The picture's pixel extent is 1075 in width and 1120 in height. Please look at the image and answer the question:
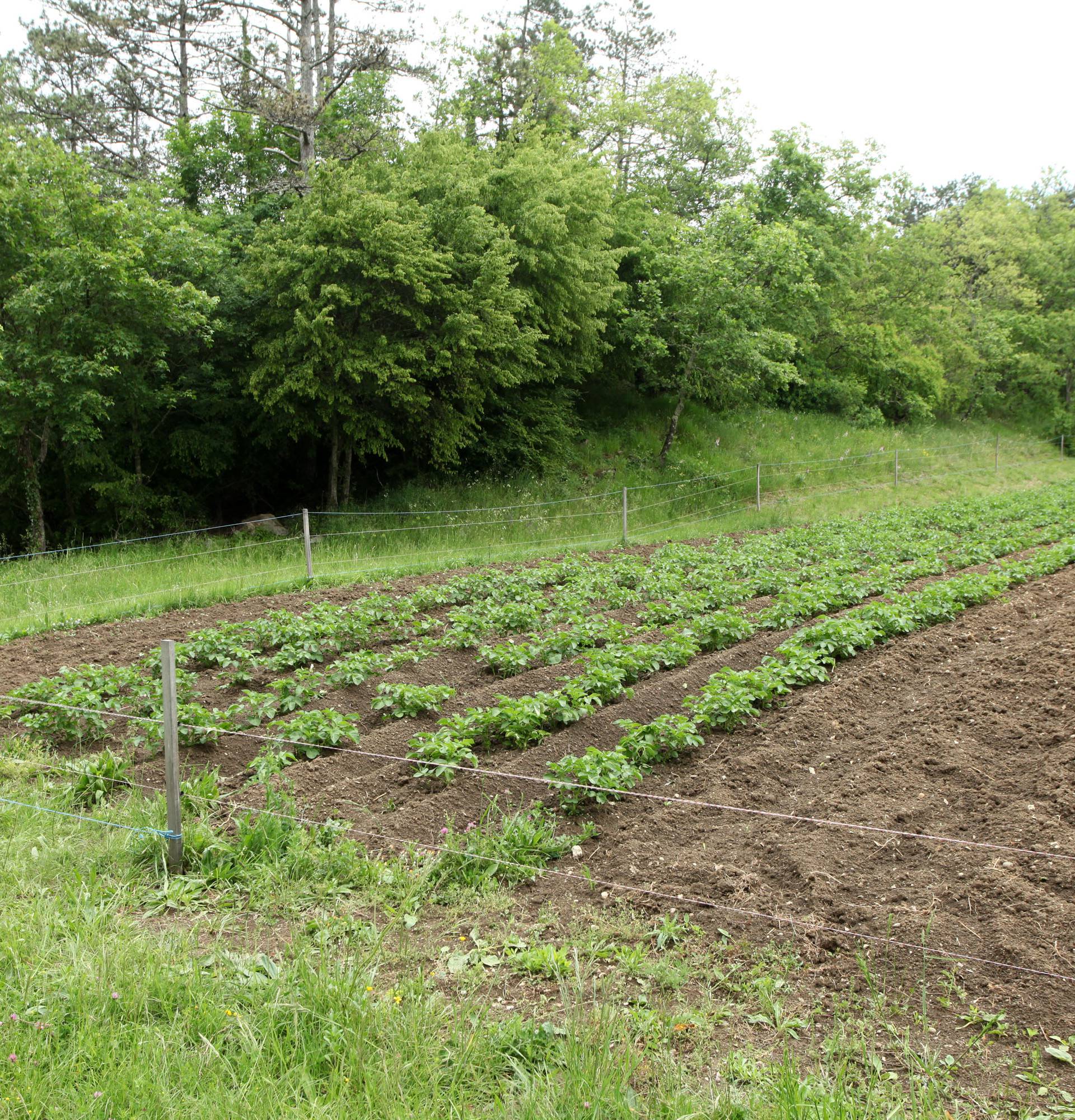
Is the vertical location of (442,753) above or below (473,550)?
below

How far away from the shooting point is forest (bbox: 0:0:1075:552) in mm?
17281

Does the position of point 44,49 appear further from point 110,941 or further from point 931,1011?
point 931,1011

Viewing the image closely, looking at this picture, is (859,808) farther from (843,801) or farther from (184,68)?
(184,68)

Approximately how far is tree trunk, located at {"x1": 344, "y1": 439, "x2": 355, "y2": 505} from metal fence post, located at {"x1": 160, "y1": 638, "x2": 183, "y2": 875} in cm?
1573

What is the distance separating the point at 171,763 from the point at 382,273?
14.0 m

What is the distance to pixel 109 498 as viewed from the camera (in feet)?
64.3

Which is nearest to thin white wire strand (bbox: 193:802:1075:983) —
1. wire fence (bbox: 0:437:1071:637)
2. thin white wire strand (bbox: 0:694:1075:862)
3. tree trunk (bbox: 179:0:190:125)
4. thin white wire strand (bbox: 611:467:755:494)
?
thin white wire strand (bbox: 0:694:1075:862)

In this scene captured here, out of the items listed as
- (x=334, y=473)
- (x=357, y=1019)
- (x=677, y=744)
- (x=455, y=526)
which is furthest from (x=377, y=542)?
(x=357, y=1019)

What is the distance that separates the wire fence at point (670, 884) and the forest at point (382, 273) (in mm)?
12116

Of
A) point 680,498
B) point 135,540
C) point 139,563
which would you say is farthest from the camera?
point 680,498

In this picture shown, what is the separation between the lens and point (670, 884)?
17.1ft

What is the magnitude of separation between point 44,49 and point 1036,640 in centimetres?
3350

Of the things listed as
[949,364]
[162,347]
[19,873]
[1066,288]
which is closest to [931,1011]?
[19,873]

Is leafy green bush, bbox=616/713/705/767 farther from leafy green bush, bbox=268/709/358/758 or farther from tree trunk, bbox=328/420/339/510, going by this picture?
tree trunk, bbox=328/420/339/510
